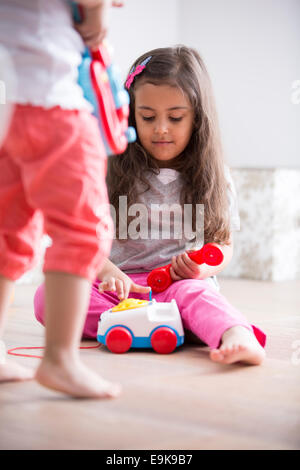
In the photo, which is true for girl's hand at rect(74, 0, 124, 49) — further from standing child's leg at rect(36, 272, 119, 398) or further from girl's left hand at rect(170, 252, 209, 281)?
girl's left hand at rect(170, 252, 209, 281)

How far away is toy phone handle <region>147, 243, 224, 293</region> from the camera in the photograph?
1.17 meters

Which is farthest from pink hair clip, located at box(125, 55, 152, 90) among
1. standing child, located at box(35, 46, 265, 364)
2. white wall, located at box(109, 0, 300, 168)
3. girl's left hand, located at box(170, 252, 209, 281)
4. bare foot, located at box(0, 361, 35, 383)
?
white wall, located at box(109, 0, 300, 168)

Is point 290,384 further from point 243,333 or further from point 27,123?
point 27,123

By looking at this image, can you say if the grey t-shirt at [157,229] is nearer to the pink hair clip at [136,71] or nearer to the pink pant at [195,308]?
the pink pant at [195,308]

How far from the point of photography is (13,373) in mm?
831

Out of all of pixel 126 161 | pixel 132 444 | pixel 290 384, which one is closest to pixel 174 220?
pixel 126 161

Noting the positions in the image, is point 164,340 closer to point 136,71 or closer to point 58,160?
point 58,160

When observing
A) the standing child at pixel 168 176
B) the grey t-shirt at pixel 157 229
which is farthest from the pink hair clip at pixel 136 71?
the grey t-shirt at pixel 157 229

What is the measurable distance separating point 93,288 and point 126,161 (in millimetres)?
308

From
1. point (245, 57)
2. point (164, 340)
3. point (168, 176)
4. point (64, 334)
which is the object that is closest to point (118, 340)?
point (164, 340)

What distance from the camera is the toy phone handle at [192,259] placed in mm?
1166

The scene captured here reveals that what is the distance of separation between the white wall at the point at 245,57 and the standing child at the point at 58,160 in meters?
1.89

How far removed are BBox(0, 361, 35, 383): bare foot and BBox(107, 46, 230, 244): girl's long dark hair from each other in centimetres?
56

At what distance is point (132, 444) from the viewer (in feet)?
1.97
